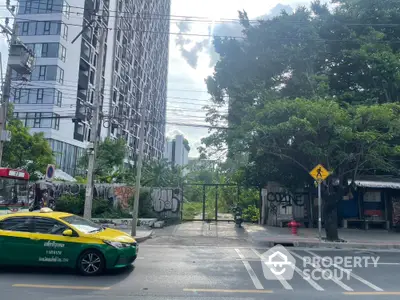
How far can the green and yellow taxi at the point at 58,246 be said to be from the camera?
7.73 meters

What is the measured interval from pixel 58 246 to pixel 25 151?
62.5 ft

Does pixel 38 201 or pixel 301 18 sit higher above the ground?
pixel 301 18

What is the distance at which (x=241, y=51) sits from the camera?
70.6 ft

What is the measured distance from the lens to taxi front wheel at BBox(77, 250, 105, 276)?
7.71 m

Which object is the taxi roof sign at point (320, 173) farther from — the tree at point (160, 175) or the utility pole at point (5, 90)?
the utility pole at point (5, 90)

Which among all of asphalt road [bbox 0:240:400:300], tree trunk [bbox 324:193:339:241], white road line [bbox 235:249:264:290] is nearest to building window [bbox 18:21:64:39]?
tree trunk [bbox 324:193:339:241]

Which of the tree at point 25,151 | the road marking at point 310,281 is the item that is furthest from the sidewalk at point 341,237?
the tree at point 25,151

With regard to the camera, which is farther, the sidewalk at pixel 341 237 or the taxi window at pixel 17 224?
the sidewalk at pixel 341 237

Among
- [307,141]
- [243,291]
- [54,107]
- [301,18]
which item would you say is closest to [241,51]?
[301,18]

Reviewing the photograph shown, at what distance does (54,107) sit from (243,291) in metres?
33.8

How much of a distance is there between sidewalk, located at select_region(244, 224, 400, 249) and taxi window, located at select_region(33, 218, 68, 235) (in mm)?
8488

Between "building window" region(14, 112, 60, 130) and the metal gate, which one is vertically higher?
"building window" region(14, 112, 60, 130)

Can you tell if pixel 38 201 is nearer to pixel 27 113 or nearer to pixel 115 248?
pixel 115 248

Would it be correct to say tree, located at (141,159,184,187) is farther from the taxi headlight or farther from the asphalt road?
the taxi headlight
